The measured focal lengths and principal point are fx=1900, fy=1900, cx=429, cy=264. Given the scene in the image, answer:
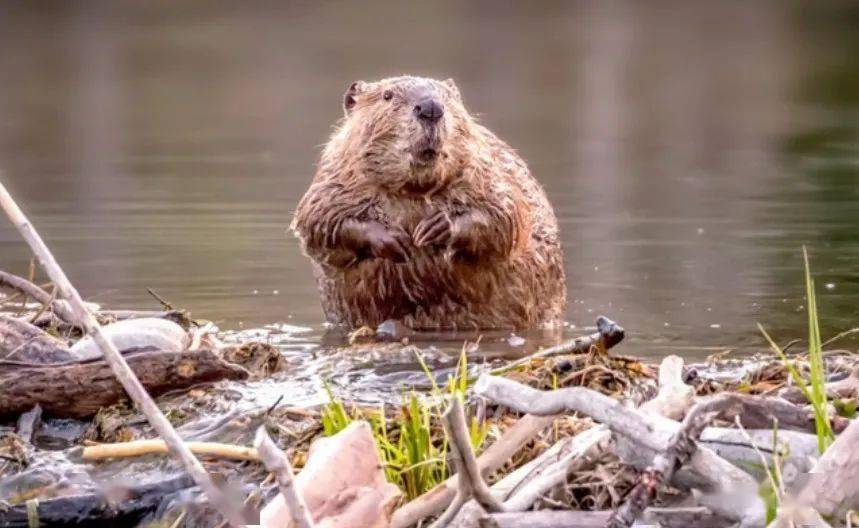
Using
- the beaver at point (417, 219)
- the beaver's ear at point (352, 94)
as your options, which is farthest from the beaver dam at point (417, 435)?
the beaver's ear at point (352, 94)

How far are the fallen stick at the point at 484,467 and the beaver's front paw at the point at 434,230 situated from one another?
2.36 meters

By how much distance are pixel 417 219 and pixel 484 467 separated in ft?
8.46

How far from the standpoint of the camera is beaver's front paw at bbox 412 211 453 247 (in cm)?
594

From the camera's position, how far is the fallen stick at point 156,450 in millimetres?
3891

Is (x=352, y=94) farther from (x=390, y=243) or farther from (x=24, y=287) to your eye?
(x=24, y=287)

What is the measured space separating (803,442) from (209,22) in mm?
30267

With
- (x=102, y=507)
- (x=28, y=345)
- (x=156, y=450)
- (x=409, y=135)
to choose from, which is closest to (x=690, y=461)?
(x=156, y=450)

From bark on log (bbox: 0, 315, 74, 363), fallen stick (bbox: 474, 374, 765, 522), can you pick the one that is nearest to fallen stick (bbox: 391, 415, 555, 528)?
fallen stick (bbox: 474, 374, 765, 522)

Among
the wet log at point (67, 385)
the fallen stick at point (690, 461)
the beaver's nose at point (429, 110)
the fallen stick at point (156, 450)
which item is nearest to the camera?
the fallen stick at point (690, 461)

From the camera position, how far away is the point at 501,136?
15.2 meters

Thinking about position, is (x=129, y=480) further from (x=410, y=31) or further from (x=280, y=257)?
(x=410, y=31)

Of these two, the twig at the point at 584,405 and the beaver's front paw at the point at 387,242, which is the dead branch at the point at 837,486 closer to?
the twig at the point at 584,405

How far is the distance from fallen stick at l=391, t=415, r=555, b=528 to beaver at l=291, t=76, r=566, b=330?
7.51 feet

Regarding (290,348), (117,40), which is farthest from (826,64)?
(290,348)
